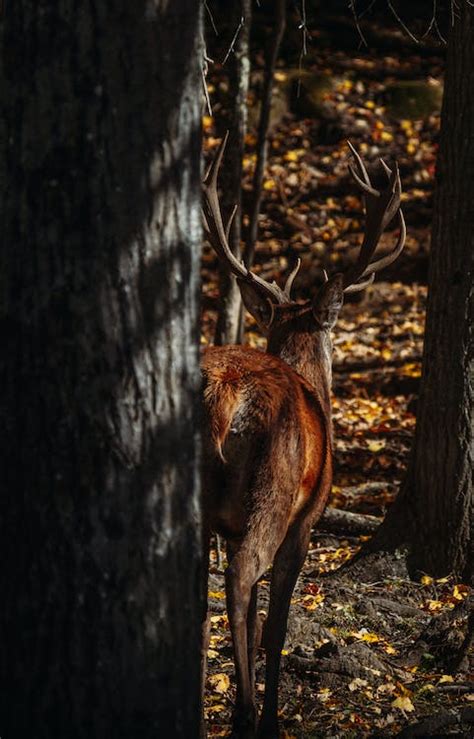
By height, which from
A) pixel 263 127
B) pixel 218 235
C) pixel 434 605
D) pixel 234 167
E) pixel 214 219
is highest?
pixel 263 127

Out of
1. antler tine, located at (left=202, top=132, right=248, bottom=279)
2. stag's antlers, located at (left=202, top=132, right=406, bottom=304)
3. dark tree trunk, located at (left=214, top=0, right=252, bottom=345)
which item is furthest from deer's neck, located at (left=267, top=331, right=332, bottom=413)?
dark tree trunk, located at (left=214, top=0, right=252, bottom=345)

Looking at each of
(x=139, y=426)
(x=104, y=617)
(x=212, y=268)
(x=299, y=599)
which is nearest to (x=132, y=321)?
(x=139, y=426)

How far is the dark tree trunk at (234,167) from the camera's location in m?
9.16

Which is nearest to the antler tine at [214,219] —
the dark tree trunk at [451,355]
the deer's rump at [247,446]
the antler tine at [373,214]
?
the antler tine at [373,214]

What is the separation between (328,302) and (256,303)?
1.87 feet

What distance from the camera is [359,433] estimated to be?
1008 centimetres

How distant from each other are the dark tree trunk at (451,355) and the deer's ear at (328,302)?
0.84 metres

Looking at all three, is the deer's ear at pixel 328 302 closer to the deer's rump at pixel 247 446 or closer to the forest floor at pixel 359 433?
the deer's rump at pixel 247 446

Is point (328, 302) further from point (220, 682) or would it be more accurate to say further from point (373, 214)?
point (220, 682)

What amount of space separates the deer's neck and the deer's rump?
4.03ft

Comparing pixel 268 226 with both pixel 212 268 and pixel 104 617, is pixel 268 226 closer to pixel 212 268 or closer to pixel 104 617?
pixel 212 268

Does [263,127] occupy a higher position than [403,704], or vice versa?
[263,127]

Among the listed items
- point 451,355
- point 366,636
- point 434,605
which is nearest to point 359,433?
point 451,355

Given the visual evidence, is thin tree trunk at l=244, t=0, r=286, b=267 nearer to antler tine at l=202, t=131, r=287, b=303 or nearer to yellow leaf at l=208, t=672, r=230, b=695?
antler tine at l=202, t=131, r=287, b=303
